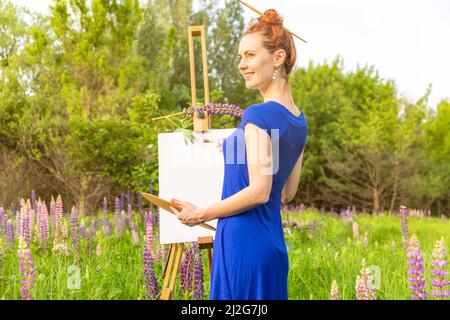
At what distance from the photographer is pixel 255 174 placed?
195cm

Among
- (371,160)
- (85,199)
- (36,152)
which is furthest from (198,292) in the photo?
(371,160)

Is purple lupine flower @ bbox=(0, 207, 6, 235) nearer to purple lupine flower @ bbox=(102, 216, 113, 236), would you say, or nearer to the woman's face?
purple lupine flower @ bbox=(102, 216, 113, 236)

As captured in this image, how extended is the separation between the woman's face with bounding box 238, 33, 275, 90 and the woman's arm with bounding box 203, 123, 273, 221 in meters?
0.25

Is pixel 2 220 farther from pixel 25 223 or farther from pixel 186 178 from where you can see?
pixel 186 178

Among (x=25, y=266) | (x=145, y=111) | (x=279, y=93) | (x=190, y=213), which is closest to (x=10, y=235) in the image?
(x=25, y=266)

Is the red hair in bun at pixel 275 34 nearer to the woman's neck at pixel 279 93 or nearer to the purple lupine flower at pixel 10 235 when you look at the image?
the woman's neck at pixel 279 93

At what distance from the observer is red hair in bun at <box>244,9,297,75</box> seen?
2.13 metres

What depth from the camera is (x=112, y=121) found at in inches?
357

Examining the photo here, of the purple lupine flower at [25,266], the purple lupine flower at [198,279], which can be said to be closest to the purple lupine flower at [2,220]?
the purple lupine flower at [198,279]

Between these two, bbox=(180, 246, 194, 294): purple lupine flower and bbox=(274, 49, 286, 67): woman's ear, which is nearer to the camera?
bbox=(274, 49, 286, 67): woman's ear

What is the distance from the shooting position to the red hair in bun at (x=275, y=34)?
2.13 meters

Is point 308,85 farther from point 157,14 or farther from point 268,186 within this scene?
point 268,186

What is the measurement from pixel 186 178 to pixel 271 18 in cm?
175

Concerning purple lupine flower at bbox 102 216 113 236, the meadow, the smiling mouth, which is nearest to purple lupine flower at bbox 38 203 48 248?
the meadow
